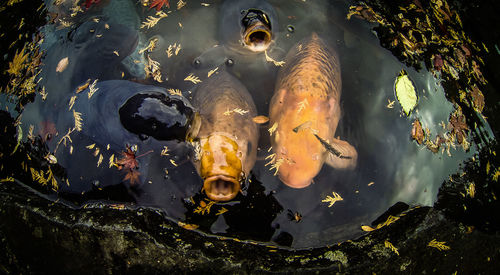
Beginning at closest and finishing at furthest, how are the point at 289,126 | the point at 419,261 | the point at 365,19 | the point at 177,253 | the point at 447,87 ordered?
the point at 177,253 < the point at 419,261 < the point at 289,126 < the point at 447,87 < the point at 365,19

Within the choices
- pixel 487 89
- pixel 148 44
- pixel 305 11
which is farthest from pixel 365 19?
pixel 148 44

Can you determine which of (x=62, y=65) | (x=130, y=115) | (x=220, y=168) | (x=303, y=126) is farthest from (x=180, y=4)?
(x=220, y=168)

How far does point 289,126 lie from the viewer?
293cm

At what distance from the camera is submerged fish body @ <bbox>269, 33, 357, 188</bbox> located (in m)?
2.80

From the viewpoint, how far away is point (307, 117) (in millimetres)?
2965

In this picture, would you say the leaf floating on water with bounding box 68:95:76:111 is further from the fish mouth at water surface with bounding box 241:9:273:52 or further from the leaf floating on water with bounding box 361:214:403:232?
the leaf floating on water with bounding box 361:214:403:232

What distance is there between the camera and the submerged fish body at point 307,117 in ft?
9.18

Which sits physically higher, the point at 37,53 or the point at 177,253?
the point at 37,53

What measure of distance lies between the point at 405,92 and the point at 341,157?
1.09 metres

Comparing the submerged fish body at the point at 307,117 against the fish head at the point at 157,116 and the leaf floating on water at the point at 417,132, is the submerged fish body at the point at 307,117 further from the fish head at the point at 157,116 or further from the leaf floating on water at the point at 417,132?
the fish head at the point at 157,116

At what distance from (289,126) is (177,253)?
63.7 inches

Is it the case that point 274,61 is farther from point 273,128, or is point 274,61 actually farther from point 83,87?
point 83,87

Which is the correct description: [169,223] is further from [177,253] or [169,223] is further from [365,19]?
[365,19]

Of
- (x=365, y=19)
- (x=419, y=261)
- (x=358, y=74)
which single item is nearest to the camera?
(x=419, y=261)
